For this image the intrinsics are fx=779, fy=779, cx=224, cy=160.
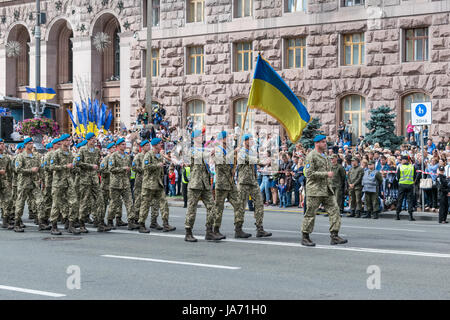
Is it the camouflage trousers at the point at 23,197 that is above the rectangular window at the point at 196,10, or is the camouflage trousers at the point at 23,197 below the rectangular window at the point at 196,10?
below

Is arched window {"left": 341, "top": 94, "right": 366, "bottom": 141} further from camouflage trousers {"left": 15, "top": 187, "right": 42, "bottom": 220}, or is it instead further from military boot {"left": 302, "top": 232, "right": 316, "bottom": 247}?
military boot {"left": 302, "top": 232, "right": 316, "bottom": 247}

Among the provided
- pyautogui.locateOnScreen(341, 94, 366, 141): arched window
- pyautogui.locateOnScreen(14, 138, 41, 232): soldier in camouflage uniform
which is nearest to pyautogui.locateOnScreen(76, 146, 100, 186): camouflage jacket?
pyautogui.locateOnScreen(14, 138, 41, 232): soldier in camouflage uniform

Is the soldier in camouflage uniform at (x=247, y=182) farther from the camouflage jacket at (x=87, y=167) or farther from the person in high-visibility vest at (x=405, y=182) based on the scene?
the person in high-visibility vest at (x=405, y=182)

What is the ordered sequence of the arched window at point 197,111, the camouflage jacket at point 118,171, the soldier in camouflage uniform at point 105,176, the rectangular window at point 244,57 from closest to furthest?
the camouflage jacket at point 118,171, the soldier in camouflage uniform at point 105,176, the rectangular window at point 244,57, the arched window at point 197,111

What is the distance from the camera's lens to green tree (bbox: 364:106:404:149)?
29.2 metres

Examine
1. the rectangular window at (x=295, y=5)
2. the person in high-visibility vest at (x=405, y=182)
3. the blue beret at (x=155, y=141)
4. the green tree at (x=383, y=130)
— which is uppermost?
the rectangular window at (x=295, y=5)

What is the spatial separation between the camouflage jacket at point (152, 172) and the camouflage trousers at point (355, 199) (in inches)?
269

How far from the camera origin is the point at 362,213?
2150cm

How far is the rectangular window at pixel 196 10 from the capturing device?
38688mm

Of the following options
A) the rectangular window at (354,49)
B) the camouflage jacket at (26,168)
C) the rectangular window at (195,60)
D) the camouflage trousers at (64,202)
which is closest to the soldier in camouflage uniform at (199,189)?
the camouflage trousers at (64,202)

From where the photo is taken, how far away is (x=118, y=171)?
Answer: 656 inches

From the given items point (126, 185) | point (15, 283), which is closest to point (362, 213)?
point (126, 185)

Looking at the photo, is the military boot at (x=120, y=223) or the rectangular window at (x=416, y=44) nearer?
the military boot at (x=120, y=223)
